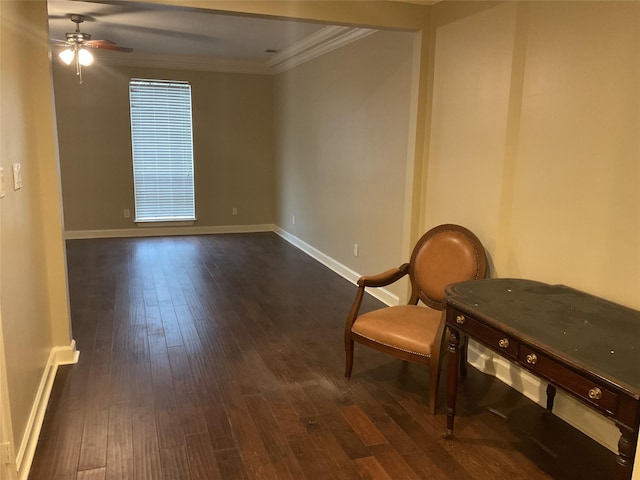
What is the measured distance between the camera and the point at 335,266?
216 inches

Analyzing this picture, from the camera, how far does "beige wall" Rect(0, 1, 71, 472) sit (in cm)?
204

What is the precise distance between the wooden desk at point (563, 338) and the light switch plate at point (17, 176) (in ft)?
6.55

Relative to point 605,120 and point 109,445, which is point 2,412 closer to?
point 109,445

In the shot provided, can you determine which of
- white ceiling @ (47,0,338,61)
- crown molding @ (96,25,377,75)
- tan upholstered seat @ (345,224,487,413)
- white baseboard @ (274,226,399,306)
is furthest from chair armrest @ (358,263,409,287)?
crown molding @ (96,25,377,75)

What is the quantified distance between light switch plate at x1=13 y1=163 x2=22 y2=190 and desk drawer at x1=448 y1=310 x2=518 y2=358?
79.9 inches

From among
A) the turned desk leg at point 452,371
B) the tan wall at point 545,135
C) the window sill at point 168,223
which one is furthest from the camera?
the window sill at point 168,223

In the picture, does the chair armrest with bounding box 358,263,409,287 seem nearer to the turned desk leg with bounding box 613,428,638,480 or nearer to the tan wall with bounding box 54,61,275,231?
the turned desk leg with bounding box 613,428,638,480

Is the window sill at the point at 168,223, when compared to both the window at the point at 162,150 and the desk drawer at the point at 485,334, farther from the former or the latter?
the desk drawer at the point at 485,334

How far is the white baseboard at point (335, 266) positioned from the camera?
4398mm

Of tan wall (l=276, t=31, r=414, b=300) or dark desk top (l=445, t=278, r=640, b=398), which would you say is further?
tan wall (l=276, t=31, r=414, b=300)

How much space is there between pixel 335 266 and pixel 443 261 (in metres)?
2.55

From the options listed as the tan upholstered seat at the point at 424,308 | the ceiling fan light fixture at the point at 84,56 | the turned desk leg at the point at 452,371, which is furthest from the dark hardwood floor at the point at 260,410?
the ceiling fan light fixture at the point at 84,56

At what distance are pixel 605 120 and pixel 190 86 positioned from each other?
603 centimetres

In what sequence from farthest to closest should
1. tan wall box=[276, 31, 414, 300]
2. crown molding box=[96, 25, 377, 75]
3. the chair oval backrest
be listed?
crown molding box=[96, 25, 377, 75], tan wall box=[276, 31, 414, 300], the chair oval backrest
